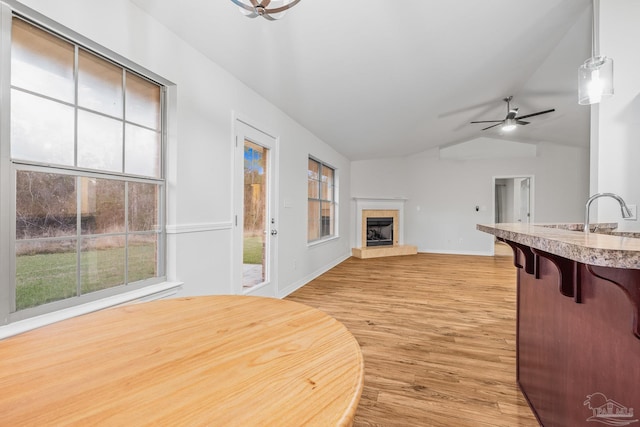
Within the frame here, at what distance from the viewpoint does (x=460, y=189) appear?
7371 millimetres

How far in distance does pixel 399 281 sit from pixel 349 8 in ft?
12.2

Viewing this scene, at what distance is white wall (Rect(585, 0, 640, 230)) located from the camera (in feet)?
7.37

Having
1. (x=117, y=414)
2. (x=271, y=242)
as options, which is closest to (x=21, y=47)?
(x=117, y=414)

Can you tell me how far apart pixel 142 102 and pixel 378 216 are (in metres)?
6.10

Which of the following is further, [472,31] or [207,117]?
[472,31]

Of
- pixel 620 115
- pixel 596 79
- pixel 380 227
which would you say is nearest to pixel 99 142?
pixel 596 79

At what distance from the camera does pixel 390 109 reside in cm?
420

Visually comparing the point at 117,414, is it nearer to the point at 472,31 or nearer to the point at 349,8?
the point at 349,8

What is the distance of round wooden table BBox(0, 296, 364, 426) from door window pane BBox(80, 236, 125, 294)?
0.87 metres

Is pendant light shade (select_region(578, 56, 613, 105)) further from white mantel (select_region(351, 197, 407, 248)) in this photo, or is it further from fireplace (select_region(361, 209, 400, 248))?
fireplace (select_region(361, 209, 400, 248))

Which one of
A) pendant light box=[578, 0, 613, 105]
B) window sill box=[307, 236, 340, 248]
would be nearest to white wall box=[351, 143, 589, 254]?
window sill box=[307, 236, 340, 248]

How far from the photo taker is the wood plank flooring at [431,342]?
5.40 ft

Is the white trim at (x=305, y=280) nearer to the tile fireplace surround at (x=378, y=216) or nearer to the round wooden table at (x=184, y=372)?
the tile fireplace surround at (x=378, y=216)

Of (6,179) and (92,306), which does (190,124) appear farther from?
(92,306)
